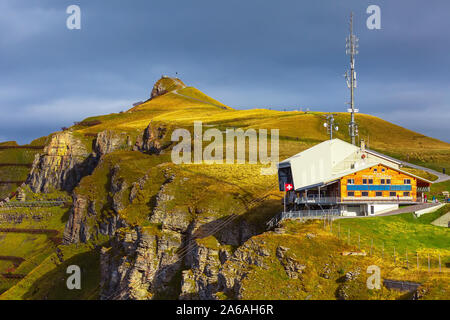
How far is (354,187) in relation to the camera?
85062 mm

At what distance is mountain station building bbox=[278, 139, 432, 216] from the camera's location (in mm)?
84188

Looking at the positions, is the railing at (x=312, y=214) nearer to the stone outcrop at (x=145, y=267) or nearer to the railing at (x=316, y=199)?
the railing at (x=316, y=199)

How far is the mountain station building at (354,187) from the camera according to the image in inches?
3314

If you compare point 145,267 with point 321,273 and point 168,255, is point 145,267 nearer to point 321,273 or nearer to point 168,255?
point 168,255

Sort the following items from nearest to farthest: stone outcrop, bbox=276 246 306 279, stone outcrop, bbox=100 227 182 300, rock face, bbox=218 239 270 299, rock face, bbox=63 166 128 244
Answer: stone outcrop, bbox=276 246 306 279
rock face, bbox=218 239 270 299
stone outcrop, bbox=100 227 182 300
rock face, bbox=63 166 128 244

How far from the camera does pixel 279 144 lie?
177000mm

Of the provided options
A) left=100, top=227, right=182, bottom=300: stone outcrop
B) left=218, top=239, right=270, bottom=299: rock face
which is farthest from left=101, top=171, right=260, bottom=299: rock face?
left=218, top=239, right=270, bottom=299: rock face

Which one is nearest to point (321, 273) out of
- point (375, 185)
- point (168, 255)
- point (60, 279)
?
point (375, 185)

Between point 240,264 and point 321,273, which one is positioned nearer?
point 321,273

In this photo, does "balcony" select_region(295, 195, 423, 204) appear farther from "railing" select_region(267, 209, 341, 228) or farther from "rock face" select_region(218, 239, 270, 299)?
"rock face" select_region(218, 239, 270, 299)

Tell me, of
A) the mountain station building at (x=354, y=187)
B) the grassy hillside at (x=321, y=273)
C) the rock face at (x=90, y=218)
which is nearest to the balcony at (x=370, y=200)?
the mountain station building at (x=354, y=187)

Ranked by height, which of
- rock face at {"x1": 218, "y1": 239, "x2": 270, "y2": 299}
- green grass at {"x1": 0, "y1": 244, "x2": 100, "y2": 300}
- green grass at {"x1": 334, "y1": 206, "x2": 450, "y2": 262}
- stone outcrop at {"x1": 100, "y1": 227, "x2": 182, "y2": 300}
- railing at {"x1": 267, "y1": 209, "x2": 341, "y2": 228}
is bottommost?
green grass at {"x1": 0, "y1": 244, "x2": 100, "y2": 300}

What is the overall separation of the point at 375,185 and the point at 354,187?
3.35 meters

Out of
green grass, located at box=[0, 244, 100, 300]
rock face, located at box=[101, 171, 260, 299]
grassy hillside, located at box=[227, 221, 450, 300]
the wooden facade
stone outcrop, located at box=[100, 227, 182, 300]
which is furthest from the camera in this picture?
green grass, located at box=[0, 244, 100, 300]
